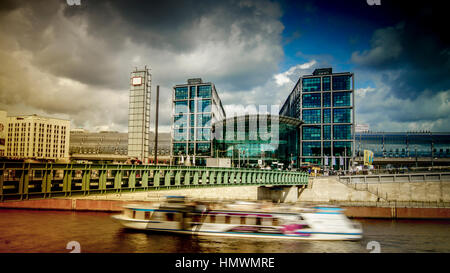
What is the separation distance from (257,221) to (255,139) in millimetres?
93373

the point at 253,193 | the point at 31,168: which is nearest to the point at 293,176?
the point at 253,193

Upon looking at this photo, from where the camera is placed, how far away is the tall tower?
138 ft

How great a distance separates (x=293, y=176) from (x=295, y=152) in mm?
62926

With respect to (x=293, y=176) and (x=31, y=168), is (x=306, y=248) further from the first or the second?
(x=293, y=176)

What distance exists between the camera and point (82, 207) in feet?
181

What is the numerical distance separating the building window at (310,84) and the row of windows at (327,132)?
17.4m

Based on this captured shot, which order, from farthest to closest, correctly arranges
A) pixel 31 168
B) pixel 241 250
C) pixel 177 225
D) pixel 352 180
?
1. pixel 352 180
2. pixel 177 225
3. pixel 241 250
4. pixel 31 168

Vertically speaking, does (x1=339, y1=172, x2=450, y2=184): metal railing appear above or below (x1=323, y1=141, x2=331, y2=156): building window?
below

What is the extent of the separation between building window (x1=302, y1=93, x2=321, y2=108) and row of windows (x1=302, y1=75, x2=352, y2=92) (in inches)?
107

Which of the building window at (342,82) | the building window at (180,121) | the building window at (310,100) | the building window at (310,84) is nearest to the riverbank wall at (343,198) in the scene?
the building window at (310,100)

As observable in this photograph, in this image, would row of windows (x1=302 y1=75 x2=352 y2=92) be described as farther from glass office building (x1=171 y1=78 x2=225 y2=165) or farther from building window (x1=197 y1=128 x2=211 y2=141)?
building window (x1=197 y1=128 x2=211 y2=141)

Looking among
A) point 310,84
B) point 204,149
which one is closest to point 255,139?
point 204,149

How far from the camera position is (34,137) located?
129125mm

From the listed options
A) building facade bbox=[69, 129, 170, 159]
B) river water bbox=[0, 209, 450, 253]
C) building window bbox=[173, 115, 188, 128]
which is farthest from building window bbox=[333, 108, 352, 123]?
river water bbox=[0, 209, 450, 253]
